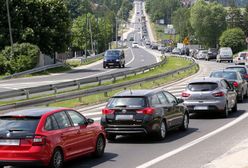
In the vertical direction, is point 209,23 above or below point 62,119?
above

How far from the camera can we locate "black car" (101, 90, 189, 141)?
15.8 metres

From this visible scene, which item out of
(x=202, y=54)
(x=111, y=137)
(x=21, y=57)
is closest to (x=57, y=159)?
(x=111, y=137)

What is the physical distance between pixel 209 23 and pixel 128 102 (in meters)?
141

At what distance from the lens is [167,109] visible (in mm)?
16750

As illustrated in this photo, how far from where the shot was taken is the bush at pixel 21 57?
2299 inches

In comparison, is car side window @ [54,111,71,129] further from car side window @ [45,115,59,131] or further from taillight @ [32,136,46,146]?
taillight @ [32,136,46,146]

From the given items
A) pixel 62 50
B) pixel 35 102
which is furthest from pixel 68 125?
pixel 62 50

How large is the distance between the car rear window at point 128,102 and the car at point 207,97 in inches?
243

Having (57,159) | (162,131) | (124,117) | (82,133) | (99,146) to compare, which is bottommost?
(162,131)

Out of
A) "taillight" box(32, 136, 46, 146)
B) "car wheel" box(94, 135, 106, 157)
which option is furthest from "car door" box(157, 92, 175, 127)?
"taillight" box(32, 136, 46, 146)

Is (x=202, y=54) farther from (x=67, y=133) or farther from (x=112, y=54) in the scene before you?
(x=67, y=133)

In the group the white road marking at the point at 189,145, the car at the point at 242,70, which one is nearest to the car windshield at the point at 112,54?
the car at the point at 242,70

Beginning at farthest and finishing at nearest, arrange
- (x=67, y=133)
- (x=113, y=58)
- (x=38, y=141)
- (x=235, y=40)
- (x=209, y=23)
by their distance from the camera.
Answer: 1. (x=209, y=23)
2. (x=235, y=40)
3. (x=113, y=58)
4. (x=67, y=133)
5. (x=38, y=141)

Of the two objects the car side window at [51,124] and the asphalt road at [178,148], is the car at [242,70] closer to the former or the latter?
the asphalt road at [178,148]
